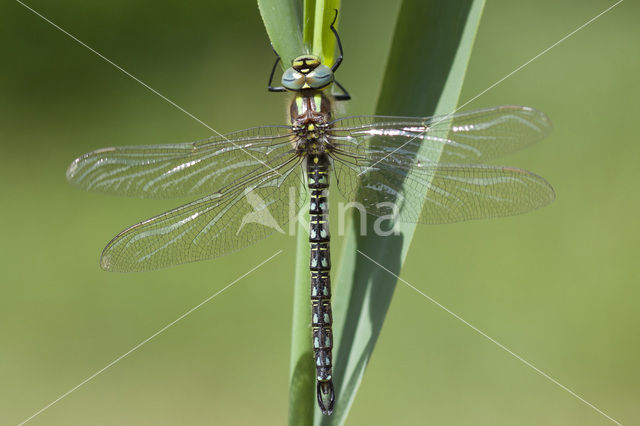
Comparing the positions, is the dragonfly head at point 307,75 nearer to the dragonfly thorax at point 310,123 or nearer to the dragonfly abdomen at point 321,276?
the dragonfly thorax at point 310,123

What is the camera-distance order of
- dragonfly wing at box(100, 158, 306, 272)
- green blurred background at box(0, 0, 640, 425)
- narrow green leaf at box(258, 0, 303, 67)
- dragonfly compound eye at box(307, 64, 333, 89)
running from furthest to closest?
1. green blurred background at box(0, 0, 640, 425)
2. dragonfly wing at box(100, 158, 306, 272)
3. dragonfly compound eye at box(307, 64, 333, 89)
4. narrow green leaf at box(258, 0, 303, 67)

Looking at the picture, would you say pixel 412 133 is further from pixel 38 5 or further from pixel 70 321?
pixel 38 5

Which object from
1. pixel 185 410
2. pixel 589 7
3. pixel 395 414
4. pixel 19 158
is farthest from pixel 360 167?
pixel 19 158

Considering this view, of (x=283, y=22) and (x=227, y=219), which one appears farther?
(x=227, y=219)

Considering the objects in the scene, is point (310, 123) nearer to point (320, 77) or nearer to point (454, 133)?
point (320, 77)

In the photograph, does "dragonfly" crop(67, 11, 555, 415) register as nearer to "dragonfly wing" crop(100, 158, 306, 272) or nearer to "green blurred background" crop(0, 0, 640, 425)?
"dragonfly wing" crop(100, 158, 306, 272)

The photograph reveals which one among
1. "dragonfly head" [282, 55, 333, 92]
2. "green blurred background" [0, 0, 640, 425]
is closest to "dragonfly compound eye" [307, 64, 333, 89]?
"dragonfly head" [282, 55, 333, 92]

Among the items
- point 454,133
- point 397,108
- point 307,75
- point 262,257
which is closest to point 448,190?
point 454,133
